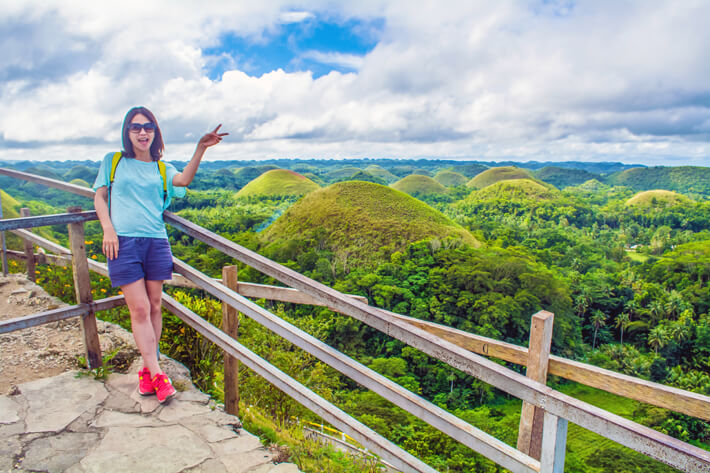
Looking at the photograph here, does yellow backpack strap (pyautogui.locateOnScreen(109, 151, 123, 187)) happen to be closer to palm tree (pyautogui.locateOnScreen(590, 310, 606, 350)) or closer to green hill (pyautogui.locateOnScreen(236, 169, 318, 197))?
palm tree (pyautogui.locateOnScreen(590, 310, 606, 350))

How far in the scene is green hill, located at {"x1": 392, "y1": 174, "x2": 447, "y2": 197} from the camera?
93000 mm

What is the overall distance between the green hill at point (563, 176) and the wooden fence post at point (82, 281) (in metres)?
163

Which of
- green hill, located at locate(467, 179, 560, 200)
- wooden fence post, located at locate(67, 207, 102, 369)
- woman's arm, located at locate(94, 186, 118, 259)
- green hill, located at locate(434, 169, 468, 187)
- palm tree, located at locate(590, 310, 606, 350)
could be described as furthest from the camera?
green hill, located at locate(434, 169, 468, 187)

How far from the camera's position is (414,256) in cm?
3331

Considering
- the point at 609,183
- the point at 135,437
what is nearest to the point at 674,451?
the point at 135,437

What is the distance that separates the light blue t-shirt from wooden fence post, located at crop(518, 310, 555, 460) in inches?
65.5

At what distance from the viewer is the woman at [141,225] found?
1940 mm

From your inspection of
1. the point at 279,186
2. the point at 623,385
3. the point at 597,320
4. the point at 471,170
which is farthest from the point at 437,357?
the point at 471,170

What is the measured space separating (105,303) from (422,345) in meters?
1.80

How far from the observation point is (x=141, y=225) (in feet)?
6.43

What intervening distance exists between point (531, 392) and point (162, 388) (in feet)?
5.42

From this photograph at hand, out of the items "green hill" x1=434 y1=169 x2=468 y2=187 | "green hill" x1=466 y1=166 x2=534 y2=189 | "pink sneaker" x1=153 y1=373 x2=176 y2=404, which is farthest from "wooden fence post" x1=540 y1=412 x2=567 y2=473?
"green hill" x1=434 y1=169 x2=468 y2=187

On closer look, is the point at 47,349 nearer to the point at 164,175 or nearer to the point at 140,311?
the point at 140,311

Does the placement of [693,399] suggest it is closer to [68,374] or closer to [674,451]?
[674,451]
